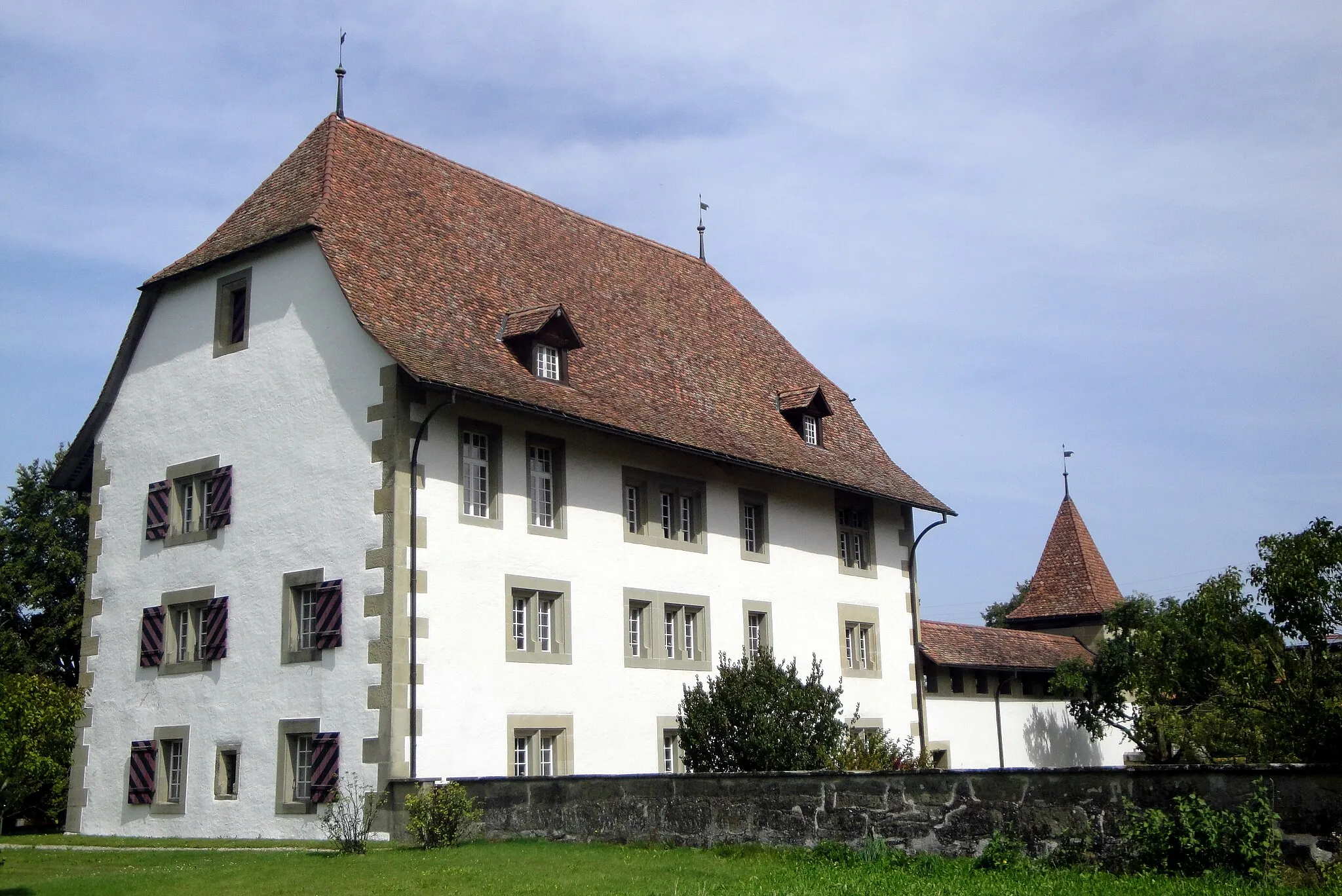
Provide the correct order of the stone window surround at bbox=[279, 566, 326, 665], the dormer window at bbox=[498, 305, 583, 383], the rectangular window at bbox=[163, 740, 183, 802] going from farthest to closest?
the dormer window at bbox=[498, 305, 583, 383] → the rectangular window at bbox=[163, 740, 183, 802] → the stone window surround at bbox=[279, 566, 326, 665]

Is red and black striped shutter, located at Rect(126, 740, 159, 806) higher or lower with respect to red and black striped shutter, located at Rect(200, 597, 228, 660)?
lower

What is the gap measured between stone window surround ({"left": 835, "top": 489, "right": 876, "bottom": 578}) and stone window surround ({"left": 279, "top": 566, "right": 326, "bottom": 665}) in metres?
11.2

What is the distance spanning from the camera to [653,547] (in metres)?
23.9

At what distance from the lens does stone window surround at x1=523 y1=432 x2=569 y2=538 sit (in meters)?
21.8

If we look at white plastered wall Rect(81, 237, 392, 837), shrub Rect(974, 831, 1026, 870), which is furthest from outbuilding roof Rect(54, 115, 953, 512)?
shrub Rect(974, 831, 1026, 870)

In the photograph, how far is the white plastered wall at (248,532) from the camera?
20062 millimetres

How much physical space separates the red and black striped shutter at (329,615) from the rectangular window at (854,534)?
11385mm

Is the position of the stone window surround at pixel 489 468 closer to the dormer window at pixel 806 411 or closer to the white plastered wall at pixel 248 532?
the white plastered wall at pixel 248 532

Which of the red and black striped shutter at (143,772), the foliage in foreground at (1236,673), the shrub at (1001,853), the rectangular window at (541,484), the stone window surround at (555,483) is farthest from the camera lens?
the rectangular window at (541,484)

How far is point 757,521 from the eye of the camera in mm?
26562

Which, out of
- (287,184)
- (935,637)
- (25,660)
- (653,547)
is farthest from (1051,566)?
(25,660)

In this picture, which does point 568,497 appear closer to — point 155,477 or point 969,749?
point 155,477

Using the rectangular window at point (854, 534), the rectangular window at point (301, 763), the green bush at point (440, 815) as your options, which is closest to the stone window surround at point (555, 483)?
the rectangular window at point (301, 763)

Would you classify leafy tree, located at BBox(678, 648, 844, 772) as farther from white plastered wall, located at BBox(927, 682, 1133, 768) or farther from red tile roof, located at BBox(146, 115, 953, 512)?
white plastered wall, located at BBox(927, 682, 1133, 768)
